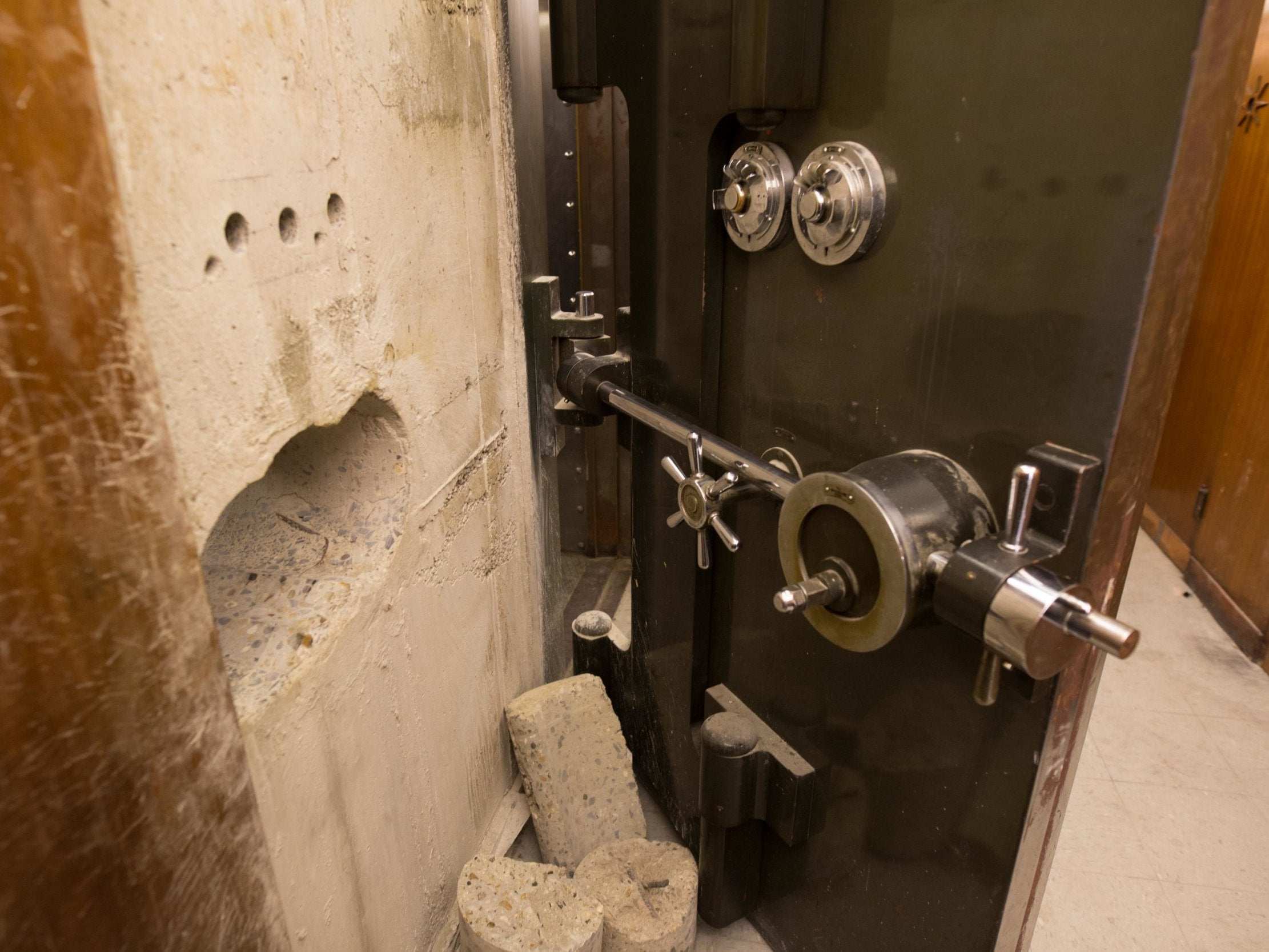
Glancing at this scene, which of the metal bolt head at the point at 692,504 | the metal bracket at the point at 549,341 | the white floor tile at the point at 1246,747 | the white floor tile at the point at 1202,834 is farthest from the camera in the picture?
the white floor tile at the point at 1246,747

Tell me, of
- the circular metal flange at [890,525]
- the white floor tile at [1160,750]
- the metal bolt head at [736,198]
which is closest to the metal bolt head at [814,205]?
the metal bolt head at [736,198]

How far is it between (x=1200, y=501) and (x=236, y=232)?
316 cm

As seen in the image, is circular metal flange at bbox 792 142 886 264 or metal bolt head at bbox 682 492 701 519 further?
metal bolt head at bbox 682 492 701 519

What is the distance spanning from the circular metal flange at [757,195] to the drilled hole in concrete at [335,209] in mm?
488

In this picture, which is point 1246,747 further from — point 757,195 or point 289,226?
point 289,226

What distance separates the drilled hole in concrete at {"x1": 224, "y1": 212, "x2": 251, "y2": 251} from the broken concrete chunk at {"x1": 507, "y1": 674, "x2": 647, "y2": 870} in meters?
1.01

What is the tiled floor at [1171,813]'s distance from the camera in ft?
5.05

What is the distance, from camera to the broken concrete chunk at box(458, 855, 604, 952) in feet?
3.76

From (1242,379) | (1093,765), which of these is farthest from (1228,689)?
(1242,379)

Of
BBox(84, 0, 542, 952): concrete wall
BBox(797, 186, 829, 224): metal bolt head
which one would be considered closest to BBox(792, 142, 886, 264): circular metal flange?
BBox(797, 186, 829, 224): metal bolt head

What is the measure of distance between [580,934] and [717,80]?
121cm

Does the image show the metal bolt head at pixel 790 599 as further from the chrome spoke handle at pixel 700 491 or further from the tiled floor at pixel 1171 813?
the tiled floor at pixel 1171 813

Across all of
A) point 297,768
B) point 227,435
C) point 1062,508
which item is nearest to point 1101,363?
point 1062,508

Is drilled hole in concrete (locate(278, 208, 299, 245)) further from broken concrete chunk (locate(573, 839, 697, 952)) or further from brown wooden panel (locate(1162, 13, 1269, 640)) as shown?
brown wooden panel (locate(1162, 13, 1269, 640))
